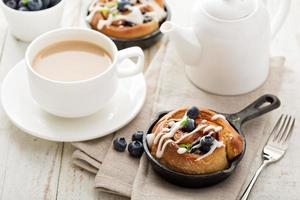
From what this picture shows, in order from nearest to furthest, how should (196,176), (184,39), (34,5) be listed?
(196,176) → (184,39) → (34,5)

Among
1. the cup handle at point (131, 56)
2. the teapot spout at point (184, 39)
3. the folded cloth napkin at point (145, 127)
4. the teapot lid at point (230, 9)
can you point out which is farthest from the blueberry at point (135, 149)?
the teapot lid at point (230, 9)

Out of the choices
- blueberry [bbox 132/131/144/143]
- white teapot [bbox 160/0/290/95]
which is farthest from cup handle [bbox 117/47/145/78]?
blueberry [bbox 132/131/144/143]

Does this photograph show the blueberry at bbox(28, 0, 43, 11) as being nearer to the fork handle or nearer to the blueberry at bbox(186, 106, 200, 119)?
the blueberry at bbox(186, 106, 200, 119)

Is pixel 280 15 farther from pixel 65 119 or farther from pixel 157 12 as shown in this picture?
pixel 65 119

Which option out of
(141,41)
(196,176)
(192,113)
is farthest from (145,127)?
(141,41)

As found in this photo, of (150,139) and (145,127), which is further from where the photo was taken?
(145,127)

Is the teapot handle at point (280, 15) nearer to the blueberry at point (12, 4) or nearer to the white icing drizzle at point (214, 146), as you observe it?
the white icing drizzle at point (214, 146)

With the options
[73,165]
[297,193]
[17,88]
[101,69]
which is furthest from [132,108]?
[297,193]
